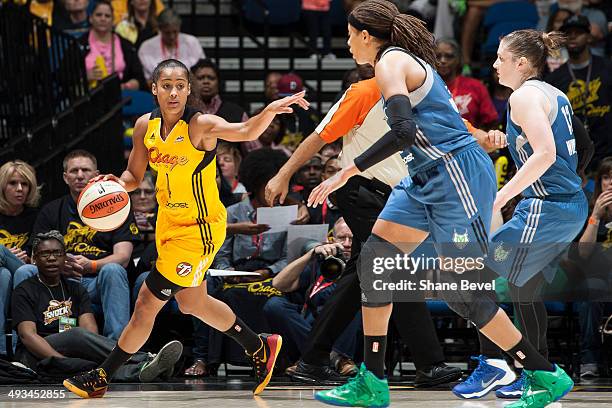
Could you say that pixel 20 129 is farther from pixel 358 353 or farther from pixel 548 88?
pixel 548 88

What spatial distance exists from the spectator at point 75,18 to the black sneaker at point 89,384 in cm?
621

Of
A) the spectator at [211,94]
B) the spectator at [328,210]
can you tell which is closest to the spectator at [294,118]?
the spectator at [211,94]

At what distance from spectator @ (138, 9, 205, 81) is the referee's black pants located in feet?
16.7

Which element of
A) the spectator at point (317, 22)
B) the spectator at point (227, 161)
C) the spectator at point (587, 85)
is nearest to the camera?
the spectator at point (227, 161)

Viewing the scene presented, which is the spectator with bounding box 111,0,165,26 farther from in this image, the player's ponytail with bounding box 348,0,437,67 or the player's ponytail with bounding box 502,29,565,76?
the player's ponytail with bounding box 348,0,437,67

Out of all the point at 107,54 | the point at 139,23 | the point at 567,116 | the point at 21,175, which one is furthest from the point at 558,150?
the point at 139,23

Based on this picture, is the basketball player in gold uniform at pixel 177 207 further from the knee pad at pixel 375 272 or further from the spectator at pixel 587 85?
the spectator at pixel 587 85

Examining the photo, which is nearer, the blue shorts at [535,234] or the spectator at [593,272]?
the blue shorts at [535,234]

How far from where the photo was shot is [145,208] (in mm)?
8734

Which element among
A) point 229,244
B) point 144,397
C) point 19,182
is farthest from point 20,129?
point 144,397

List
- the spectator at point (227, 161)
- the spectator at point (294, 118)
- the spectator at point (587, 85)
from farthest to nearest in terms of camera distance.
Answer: the spectator at point (294, 118) < the spectator at point (587, 85) < the spectator at point (227, 161)

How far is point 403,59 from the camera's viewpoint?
517 cm

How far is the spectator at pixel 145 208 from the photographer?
334 inches

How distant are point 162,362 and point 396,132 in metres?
2.75
